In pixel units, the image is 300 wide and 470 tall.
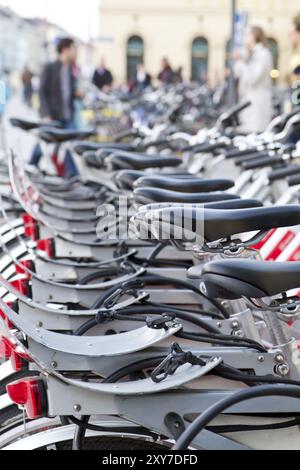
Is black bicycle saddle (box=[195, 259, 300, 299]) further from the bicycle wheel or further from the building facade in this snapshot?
the building facade

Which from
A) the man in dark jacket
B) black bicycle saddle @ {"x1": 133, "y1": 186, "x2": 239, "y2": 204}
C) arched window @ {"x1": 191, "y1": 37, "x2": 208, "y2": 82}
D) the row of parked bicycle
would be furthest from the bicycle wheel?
arched window @ {"x1": 191, "y1": 37, "x2": 208, "y2": 82}

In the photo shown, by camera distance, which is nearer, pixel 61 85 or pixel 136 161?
Result: pixel 136 161

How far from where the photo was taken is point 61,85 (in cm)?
872

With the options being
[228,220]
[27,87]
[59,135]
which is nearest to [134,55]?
[27,87]

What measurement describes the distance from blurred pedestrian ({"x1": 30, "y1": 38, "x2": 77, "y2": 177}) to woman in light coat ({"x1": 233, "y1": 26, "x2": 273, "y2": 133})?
1.78m

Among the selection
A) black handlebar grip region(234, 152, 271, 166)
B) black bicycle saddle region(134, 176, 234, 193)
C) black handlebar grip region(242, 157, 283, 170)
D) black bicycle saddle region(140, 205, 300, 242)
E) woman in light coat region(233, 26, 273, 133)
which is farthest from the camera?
woman in light coat region(233, 26, 273, 133)

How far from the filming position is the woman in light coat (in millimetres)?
8062

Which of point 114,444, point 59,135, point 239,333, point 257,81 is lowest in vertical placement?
point 114,444

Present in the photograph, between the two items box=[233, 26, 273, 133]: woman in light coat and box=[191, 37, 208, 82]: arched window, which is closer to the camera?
box=[233, 26, 273, 133]: woman in light coat

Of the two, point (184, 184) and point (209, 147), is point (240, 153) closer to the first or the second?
point (209, 147)

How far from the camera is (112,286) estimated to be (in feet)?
9.20

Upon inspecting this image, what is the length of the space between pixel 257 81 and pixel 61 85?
203 centimetres
